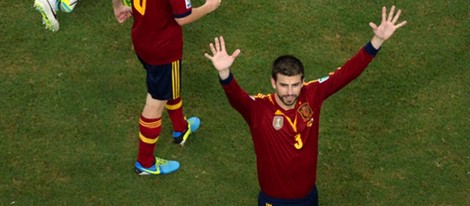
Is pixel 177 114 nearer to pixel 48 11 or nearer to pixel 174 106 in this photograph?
pixel 174 106

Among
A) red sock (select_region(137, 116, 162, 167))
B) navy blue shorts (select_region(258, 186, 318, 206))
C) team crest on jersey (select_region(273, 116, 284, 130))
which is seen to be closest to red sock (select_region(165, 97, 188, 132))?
red sock (select_region(137, 116, 162, 167))

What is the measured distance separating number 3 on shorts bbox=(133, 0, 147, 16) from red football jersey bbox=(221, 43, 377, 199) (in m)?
1.47

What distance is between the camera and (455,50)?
30.2ft

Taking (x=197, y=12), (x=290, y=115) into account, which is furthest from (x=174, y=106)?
(x=290, y=115)

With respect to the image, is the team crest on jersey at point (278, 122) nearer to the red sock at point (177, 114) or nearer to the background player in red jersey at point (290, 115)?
the background player in red jersey at point (290, 115)

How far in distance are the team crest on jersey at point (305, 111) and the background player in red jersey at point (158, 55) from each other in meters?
1.40

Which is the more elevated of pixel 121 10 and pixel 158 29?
pixel 158 29

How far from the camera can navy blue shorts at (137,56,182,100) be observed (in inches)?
283

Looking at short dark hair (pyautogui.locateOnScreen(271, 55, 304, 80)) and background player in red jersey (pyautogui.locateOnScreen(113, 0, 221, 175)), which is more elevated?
short dark hair (pyautogui.locateOnScreen(271, 55, 304, 80))

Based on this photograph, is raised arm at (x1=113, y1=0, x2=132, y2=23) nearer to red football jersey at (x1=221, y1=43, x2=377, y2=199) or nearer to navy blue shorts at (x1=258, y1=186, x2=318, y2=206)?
red football jersey at (x1=221, y1=43, x2=377, y2=199)

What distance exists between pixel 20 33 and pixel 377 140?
4.69 metres

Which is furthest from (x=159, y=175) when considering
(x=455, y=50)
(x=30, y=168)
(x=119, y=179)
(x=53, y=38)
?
(x=455, y=50)

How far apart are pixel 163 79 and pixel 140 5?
2.69 ft

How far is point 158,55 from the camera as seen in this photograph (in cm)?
704
